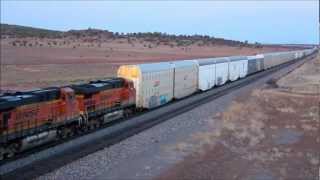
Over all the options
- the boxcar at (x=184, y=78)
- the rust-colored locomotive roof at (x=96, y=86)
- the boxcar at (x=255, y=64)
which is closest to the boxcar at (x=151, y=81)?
the boxcar at (x=184, y=78)

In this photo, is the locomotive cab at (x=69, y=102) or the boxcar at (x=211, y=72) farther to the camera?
the boxcar at (x=211, y=72)

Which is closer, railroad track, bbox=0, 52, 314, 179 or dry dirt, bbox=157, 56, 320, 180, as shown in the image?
dry dirt, bbox=157, 56, 320, 180

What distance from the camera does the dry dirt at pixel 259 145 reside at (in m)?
19.7

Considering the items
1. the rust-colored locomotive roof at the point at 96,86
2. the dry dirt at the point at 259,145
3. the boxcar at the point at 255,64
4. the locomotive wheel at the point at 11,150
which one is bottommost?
the dry dirt at the point at 259,145

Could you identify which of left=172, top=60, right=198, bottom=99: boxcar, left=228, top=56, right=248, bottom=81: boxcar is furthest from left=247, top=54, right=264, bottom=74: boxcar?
left=172, top=60, right=198, bottom=99: boxcar

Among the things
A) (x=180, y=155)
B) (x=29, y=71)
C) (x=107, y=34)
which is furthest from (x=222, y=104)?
(x=107, y=34)

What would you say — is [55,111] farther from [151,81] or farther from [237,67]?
[237,67]

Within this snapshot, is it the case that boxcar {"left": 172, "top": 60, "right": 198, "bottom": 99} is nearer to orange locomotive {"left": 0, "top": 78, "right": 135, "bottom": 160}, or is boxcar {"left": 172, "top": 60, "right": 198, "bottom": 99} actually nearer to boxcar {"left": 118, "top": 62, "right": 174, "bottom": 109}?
boxcar {"left": 118, "top": 62, "right": 174, "bottom": 109}

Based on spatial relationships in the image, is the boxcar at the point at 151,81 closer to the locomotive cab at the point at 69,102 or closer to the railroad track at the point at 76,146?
the railroad track at the point at 76,146

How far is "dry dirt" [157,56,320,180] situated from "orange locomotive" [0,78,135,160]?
214 inches

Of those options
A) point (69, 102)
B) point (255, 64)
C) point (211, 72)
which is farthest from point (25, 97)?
point (255, 64)

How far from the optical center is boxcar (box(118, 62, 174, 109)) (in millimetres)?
35281

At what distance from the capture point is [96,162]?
67.8ft

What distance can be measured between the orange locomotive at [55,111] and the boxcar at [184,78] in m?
9.53
